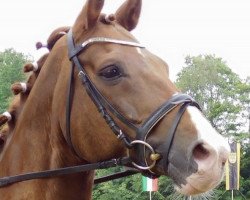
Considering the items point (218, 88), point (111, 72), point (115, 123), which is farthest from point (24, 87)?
point (218, 88)

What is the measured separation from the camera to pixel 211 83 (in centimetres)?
5953

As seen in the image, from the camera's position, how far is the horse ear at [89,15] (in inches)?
159

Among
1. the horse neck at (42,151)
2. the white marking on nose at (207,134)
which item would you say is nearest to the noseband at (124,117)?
the white marking on nose at (207,134)

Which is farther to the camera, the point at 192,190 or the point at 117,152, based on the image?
the point at 117,152

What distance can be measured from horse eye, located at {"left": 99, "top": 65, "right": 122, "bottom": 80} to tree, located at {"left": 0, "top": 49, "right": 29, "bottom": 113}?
46.7 meters

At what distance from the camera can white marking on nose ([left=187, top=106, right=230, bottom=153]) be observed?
3.18m

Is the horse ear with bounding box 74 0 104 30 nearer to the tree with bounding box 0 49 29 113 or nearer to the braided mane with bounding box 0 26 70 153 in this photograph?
the braided mane with bounding box 0 26 70 153

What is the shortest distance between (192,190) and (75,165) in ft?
4.01

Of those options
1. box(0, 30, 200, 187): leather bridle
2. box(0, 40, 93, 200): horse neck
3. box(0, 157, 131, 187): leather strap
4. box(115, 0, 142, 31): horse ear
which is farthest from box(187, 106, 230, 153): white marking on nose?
box(115, 0, 142, 31): horse ear

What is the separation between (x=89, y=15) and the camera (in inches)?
161

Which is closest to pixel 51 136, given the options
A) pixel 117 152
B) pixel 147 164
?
pixel 117 152

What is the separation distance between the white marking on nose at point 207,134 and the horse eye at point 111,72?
73 cm

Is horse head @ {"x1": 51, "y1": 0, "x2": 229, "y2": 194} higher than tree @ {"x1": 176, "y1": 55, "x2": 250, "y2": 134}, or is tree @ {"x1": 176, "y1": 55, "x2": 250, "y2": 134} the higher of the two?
horse head @ {"x1": 51, "y1": 0, "x2": 229, "y2": 194}

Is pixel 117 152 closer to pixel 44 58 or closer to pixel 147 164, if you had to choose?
pixel 147 164
